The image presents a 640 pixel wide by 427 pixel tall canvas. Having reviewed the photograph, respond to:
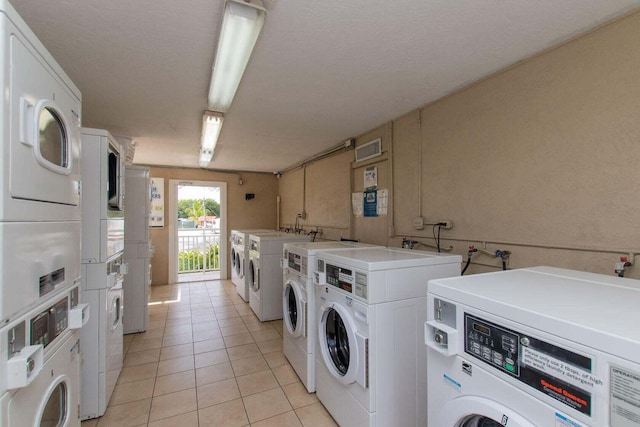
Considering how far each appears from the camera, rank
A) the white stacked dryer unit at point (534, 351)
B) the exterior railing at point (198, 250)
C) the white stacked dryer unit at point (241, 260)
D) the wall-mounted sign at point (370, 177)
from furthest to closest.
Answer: the exterior railing at point (198, 250), the white stacked dryer unit at point (241, 260), the wall-mounted sign at point (370, 177), the white stacked dryer unit at point (534, 351)

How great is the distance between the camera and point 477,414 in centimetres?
96

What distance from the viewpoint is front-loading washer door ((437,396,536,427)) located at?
2.78 ft

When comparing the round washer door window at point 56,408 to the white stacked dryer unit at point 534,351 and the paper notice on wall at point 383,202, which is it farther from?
the paper notice on wall at point 383,202

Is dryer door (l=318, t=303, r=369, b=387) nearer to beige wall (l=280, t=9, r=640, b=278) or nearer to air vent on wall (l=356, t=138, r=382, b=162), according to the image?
beige wall (l=280, t=9, r=640, b=278)

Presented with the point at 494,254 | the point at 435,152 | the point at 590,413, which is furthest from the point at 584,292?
the point at 435,152

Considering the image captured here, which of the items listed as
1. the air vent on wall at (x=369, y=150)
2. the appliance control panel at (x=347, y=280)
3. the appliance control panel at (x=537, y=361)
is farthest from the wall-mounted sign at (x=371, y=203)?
the appliance control panel at (x=537, y=361)

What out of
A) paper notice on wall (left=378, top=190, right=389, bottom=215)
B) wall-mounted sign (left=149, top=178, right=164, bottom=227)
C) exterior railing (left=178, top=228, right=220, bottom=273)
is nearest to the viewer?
paper notice on wall (left=378, top=190, right=389, bottom=215)

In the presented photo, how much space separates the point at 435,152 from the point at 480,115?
18.4 inches

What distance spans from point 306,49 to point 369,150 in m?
1.74

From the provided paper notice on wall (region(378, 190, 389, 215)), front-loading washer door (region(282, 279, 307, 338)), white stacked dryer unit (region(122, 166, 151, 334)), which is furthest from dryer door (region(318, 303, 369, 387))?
white stacked dryer unit (region(122, 166, 151, 334))

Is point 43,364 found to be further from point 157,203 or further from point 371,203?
point 157,203

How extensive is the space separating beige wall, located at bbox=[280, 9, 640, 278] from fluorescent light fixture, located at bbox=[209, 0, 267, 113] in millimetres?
1628

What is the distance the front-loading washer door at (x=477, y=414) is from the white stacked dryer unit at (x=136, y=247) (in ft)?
11.3

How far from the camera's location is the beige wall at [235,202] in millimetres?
5684
